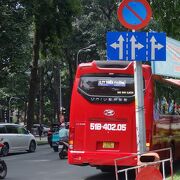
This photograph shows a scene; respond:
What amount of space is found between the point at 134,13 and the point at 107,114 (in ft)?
21.0

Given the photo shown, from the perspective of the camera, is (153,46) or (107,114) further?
(107,114)

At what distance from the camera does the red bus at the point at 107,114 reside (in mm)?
13922

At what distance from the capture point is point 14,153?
2825 centimetres

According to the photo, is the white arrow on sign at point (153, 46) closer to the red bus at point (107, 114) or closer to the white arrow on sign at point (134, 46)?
the white arrow on sign at point (134, 46)

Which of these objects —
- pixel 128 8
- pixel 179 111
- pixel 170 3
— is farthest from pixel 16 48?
pixel 128 8

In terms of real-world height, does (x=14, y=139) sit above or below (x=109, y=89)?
below

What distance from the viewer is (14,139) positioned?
27.1 meters

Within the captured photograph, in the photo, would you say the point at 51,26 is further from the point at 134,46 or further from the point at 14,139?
the point at 134,46

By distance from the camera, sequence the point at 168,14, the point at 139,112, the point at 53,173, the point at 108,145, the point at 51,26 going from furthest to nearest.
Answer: the point at 51,26, the point at 53,173, the point at 108,145, the point at 168,14, the point at 139,112

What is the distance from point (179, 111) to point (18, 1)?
16.2m

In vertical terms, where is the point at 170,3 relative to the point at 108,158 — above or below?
above

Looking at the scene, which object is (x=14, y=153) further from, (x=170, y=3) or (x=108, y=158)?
(x=170, y=3)

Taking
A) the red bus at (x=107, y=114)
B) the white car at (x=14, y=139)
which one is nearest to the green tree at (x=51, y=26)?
Result: the white car at (x=14, y=139)

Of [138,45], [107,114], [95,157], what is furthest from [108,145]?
[138,45]
